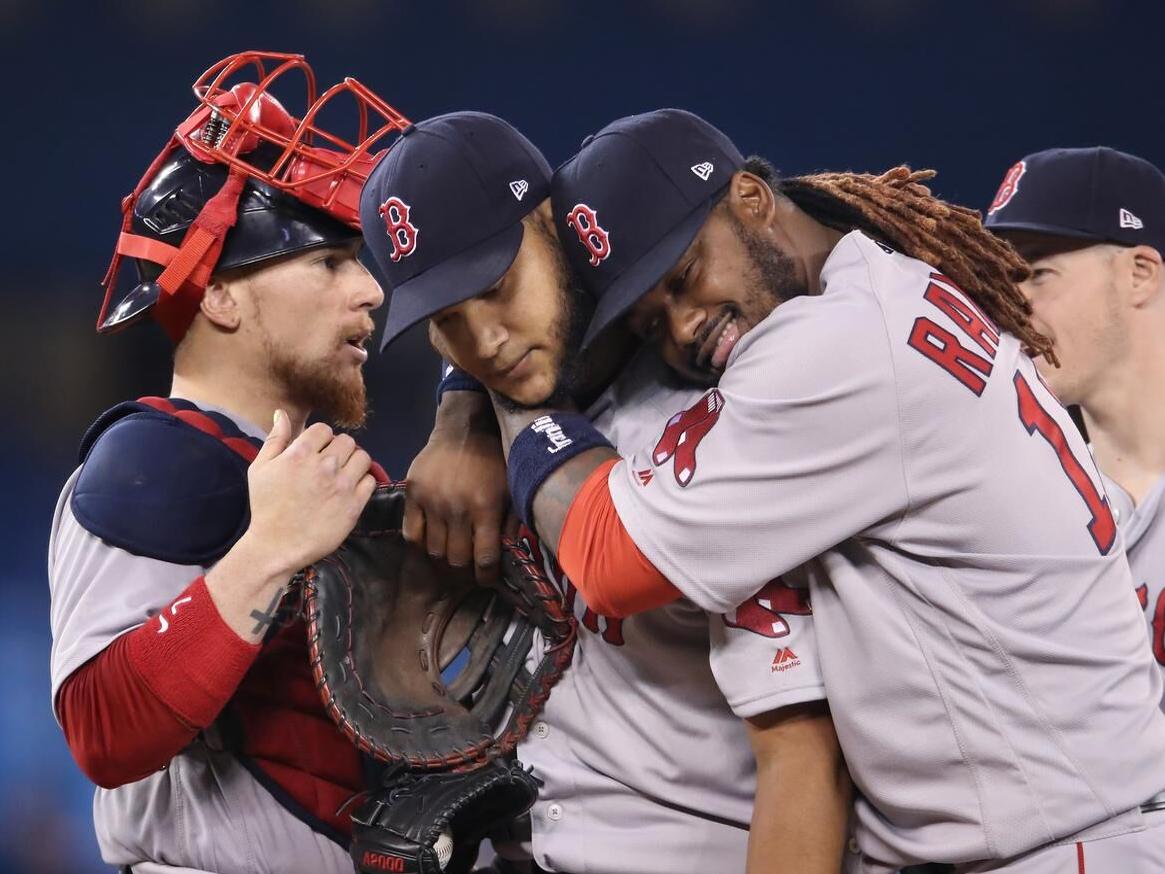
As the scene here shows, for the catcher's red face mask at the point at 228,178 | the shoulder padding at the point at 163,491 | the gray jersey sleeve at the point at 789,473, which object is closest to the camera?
the gray jersey sleeve at the point at 789,473

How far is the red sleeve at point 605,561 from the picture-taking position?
1.33 m

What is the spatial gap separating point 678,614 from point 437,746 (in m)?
0.34

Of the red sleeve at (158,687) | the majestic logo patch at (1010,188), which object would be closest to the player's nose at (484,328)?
the red sleeve at (158,687)

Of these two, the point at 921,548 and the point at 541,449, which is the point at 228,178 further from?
the point at 921,548

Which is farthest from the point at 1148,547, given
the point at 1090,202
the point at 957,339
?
the point at 957,339

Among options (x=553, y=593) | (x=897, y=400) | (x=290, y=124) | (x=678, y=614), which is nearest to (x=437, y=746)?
(x=553, y=593)

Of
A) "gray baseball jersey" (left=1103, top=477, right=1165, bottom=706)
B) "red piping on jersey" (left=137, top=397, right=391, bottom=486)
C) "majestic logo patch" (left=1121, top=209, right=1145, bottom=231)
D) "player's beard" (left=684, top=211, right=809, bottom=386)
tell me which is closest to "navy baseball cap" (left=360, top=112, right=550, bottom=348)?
"player's beard" (left=684, top=211, right=809, bottom=386)

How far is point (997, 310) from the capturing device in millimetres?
1517

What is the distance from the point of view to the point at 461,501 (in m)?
1.61

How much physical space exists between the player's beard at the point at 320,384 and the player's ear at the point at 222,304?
0.17 ft

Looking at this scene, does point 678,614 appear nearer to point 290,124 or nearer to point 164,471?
point 164,471

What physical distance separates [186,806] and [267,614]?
0.35 meters

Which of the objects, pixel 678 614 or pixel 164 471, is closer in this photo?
pixel 678 614

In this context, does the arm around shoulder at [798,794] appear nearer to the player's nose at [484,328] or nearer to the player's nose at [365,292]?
the player's nose at [484,328]
